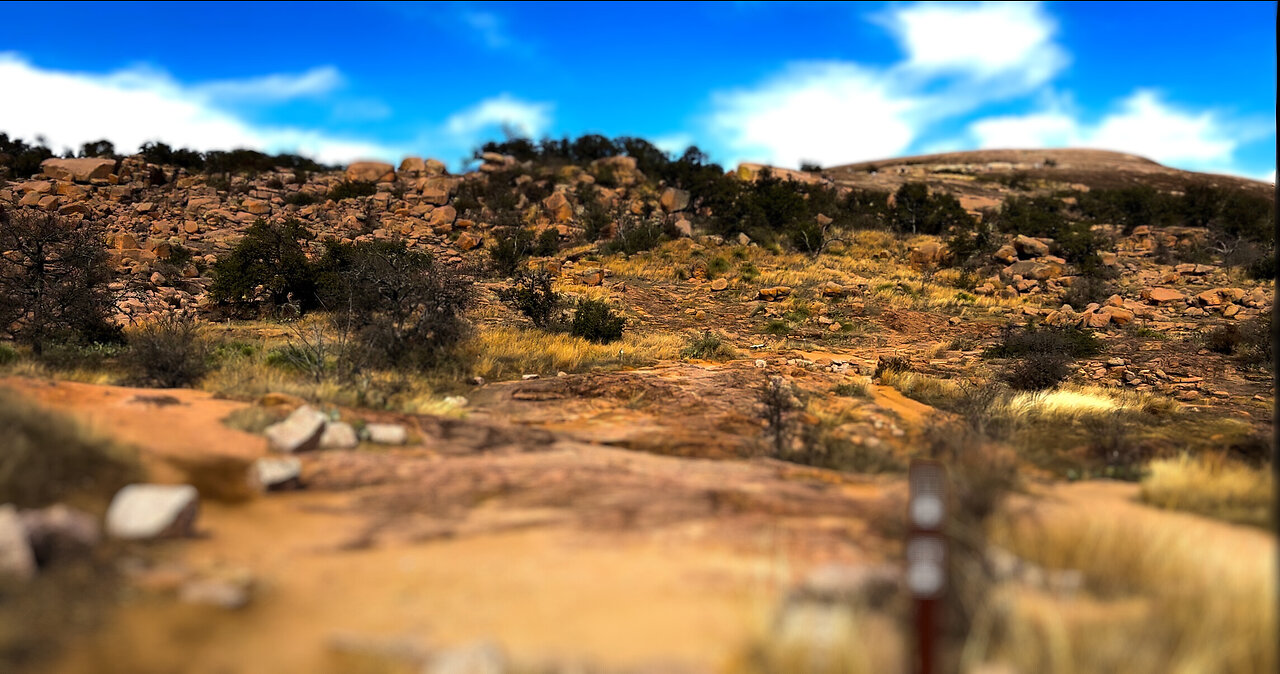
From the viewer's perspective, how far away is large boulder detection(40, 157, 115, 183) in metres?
26.5

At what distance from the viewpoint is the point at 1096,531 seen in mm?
4180

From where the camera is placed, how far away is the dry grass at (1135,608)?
307cm

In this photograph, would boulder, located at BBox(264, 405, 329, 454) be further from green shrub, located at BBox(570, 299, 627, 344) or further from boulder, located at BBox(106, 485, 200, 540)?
green shrub, located at BBox(570, 299, 627, 344)

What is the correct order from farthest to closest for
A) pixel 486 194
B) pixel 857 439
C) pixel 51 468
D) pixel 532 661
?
pixel 486 194 < pixel 857 439 < pixel 51 468 < pixel 532 661

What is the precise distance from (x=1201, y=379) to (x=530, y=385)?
40.9 ft

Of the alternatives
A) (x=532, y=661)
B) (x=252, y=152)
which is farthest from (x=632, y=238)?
(x=532, y=661)

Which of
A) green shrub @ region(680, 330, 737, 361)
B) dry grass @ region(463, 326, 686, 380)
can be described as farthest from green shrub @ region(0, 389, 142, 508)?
green shrub @ region(680, 330, 737, 361)

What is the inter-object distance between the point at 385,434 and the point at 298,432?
74 cm

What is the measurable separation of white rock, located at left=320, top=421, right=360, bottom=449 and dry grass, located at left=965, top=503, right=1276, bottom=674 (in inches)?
202

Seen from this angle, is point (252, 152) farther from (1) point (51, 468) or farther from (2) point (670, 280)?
(1) point (51, 468)

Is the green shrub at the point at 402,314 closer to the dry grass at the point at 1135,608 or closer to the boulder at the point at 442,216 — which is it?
the dry grass at the point at 1135,608

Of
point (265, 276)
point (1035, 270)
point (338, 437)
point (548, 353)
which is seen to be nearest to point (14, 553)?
point (338, 437)

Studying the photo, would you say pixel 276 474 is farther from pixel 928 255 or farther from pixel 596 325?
pixel 928 255

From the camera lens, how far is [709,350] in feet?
46.1
